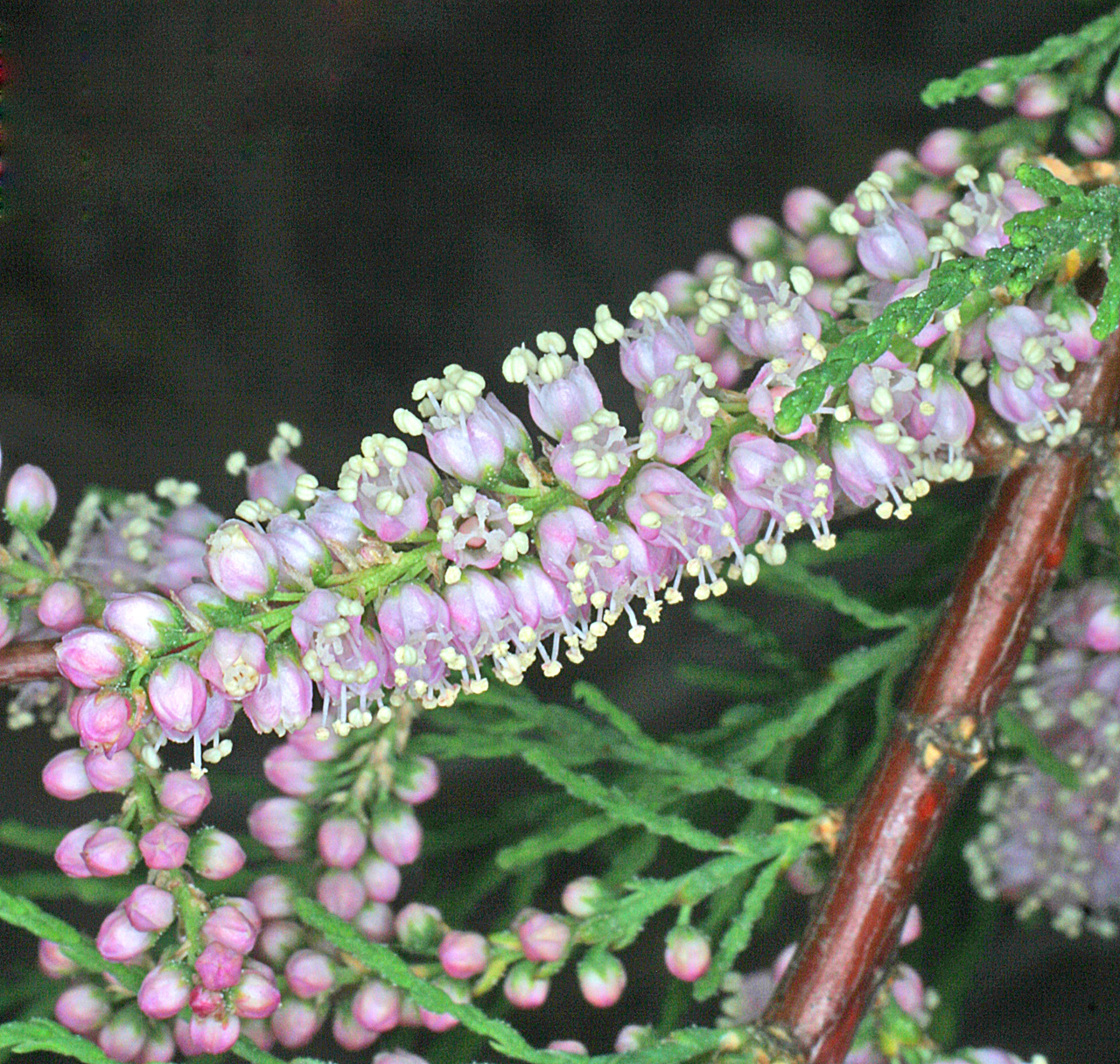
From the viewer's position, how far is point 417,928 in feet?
2.92

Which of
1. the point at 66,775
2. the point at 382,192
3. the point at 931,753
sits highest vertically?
the point at 382,192

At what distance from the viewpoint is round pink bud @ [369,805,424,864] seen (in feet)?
2.93

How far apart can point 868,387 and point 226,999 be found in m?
0.48

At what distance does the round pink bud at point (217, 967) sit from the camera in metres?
0.74

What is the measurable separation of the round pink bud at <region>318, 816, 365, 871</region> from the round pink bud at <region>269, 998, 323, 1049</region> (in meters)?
0.09

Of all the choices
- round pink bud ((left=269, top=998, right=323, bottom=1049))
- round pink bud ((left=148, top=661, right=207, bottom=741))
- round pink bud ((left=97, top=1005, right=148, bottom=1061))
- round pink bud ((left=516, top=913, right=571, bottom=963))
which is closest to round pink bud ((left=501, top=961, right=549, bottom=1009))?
round pink bud ((left=516, top=913, right=571, bottom=963))

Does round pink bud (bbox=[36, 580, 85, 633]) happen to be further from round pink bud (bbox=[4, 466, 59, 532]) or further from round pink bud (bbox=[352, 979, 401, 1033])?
round pink bud (bbox=[352, 979, 401, 1033])

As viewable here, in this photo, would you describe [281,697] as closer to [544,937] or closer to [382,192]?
[544,937]

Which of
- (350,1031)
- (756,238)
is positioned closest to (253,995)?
(350,1031)

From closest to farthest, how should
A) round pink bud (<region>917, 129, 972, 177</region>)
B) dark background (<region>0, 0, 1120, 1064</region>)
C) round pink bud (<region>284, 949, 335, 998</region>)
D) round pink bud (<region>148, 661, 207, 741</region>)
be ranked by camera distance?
round pink bud (<region>148, 661, 207, 741</region>)
round pink bud (<region>284, 949, 335, 998</region>)
round pink bud (<region>917, 129, 972, 177</region>)
dark background (<region>0, 0, 1120, 1064</region>)

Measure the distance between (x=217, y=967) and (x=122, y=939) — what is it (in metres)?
0.06

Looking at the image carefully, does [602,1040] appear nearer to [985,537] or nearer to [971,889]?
[971,889]

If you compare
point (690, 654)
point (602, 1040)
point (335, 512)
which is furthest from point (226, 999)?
point (690, 654)

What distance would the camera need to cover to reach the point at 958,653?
2.84 ft
